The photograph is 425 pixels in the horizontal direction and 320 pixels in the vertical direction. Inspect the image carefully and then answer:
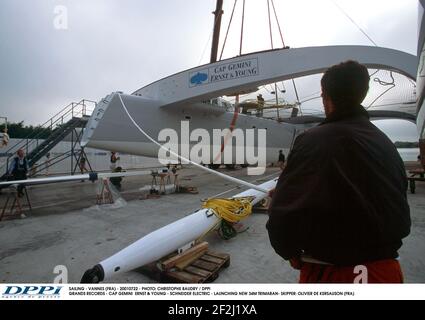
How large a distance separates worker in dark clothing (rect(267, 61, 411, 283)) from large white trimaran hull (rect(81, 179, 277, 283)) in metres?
1.96

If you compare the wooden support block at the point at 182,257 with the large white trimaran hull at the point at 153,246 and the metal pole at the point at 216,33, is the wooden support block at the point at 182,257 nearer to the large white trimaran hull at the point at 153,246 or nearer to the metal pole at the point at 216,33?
the large white trimaran hull at the point at 153,246

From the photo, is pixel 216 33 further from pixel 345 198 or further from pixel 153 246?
pixel 345 198

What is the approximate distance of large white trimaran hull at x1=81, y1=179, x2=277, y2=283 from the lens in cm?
241

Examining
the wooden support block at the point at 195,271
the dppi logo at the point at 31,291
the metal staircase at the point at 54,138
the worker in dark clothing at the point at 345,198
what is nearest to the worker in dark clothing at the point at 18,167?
the metal staircase at the point at 54,138

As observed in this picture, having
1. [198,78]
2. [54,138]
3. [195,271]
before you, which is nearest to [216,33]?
[198,78]

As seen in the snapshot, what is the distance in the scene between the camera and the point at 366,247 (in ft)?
3.35

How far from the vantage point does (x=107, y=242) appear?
389 cm

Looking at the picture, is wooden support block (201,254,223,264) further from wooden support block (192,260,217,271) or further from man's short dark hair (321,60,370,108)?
man's short dark hair (321,60,370,108)

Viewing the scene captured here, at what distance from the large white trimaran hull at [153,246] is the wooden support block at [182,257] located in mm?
159

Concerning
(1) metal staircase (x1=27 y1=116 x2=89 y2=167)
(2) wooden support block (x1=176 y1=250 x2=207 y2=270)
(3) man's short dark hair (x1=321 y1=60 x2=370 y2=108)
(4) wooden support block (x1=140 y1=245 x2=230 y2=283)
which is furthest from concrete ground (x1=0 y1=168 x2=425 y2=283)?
(1) metal staircase (x1=27 y1=116 x2=89 y2=167)

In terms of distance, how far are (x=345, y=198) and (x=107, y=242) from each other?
3.80 m

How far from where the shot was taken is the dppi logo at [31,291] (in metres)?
1.34
